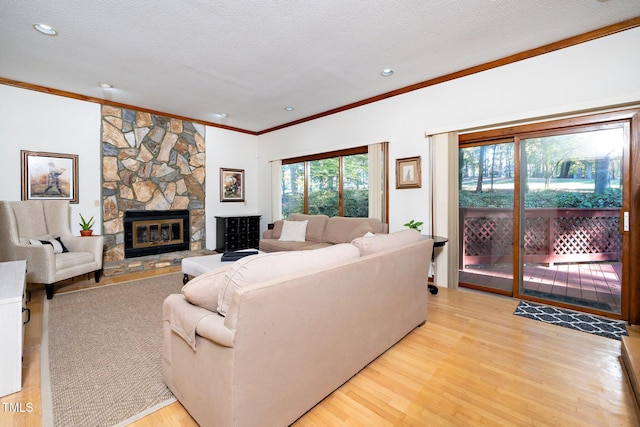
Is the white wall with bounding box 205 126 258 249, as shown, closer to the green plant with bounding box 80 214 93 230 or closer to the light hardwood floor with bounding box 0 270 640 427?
the green plant with bounding box 80 214 93 230

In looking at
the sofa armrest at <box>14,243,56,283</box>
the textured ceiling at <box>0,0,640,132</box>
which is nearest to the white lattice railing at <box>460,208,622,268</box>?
the textured ceiling at <box>0,0,640,132</box>

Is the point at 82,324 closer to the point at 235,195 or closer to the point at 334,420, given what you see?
the point at 334,420

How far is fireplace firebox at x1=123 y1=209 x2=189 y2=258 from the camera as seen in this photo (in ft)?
16.6

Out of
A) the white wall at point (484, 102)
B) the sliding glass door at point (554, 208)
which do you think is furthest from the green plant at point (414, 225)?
the sliding glass door at point (554, 208)

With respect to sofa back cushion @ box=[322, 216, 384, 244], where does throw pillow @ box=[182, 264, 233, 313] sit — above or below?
below

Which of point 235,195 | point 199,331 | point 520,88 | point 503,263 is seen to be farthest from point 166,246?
point 520,88

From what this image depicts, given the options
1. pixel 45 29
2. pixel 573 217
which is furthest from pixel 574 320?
pixel 45 29

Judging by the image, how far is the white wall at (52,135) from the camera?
3984mm

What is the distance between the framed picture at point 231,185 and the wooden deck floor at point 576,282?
5.04m

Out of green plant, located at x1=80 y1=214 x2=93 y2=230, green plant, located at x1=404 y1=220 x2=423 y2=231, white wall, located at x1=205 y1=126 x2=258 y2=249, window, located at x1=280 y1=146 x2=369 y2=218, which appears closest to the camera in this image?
green plant, located at x1=404 y1=220 x2=423 y2=231

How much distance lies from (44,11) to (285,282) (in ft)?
10.8

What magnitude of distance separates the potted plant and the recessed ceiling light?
106 inches

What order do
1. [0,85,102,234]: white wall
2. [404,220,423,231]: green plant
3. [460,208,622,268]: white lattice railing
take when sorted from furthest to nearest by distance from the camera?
[0,85,102,234]: white wall
[404,220,423,231]: green plant
[460,208,622,268]: white lattice railing

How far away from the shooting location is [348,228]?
4492 mm
